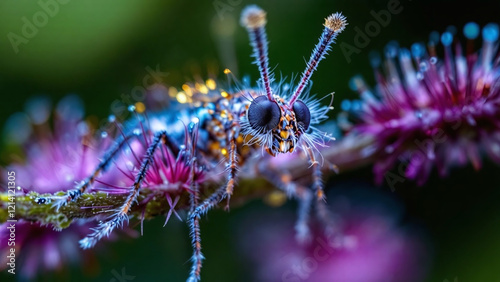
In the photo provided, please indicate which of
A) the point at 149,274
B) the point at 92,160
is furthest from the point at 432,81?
the point at 149,274

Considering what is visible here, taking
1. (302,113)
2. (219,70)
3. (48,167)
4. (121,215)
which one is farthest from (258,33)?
(219,70)

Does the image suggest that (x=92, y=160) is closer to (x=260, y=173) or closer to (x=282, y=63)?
(x=260, y=173)

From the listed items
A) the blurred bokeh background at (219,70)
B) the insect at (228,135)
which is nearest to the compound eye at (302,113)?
the insect at (228,135)

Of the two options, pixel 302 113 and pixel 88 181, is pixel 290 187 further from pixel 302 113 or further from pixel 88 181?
Result: pixel 88 181

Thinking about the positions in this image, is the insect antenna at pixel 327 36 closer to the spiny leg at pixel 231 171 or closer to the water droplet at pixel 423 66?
the spiny leg at pixel 231 171

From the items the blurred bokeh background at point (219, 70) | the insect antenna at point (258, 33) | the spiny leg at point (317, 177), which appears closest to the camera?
the insect antenna at point (258, 33)
